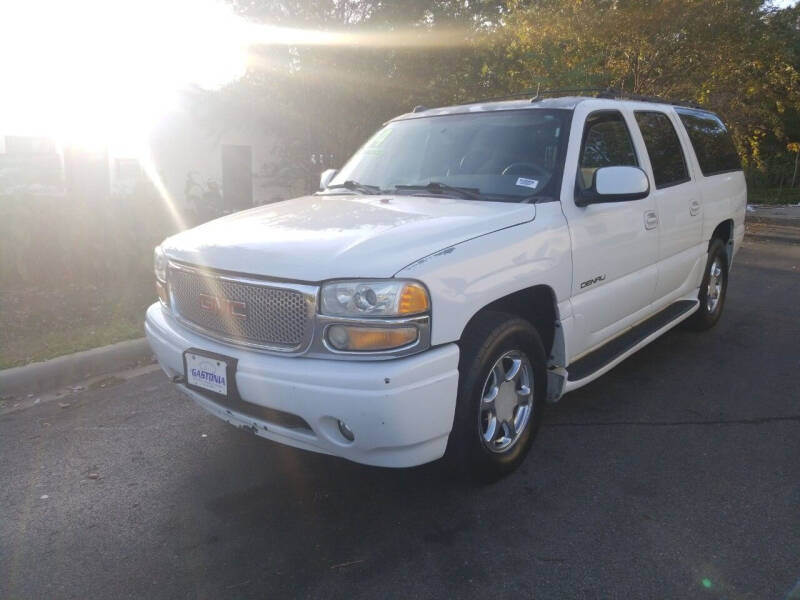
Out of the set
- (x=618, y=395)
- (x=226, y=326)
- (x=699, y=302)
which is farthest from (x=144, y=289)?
(x=699, y=302)

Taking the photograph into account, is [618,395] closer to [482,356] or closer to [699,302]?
[699,302]

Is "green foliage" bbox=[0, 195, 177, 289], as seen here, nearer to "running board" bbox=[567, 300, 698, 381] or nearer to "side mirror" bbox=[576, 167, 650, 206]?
"running board" bbox=[567, 300, 698, 381]

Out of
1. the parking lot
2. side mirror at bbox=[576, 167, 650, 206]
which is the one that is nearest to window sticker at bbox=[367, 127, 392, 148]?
side mirror at bbox=[576, 167, 650, 206]

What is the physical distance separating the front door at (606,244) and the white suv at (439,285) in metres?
0.01

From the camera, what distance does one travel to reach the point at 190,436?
405 centimetres

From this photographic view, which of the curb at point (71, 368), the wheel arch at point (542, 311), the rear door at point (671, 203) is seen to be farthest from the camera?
the curb at point (71, 368)

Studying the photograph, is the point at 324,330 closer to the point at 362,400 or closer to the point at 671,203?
the point at 362,400

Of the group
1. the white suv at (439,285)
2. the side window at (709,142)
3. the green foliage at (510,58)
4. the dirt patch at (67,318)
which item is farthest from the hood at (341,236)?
the green foliage at (510,58)

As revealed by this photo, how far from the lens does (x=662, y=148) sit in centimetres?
482

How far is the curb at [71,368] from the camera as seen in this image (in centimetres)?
486

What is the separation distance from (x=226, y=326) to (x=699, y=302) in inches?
156

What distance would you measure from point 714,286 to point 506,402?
3.50m

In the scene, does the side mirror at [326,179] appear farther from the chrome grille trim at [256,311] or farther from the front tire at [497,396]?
the front tire at [497,396]

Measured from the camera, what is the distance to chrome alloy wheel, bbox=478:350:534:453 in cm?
322
